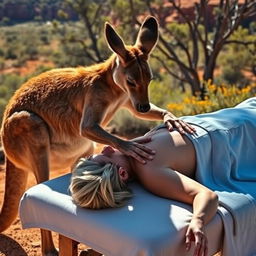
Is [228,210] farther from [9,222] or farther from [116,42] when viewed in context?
[9,222]

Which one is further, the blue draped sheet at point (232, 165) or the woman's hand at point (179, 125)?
the woman's hand at point (179, 125)

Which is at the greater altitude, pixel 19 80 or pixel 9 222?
pixel 9 222

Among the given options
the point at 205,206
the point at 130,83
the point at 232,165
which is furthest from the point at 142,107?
the point at 205,206

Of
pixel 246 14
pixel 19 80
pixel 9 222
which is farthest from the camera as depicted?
pixel 19 80

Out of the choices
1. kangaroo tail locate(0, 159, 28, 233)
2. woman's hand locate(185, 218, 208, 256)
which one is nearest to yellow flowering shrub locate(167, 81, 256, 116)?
kangaroo tail locate(0, 159, 28, 233)

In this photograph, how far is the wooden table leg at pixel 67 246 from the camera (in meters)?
2.77

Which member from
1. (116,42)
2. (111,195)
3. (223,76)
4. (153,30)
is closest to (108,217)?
(111,195)

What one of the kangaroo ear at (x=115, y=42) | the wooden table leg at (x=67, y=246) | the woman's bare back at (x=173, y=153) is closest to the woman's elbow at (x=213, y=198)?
the woman's bare back at (x=173, y=153)

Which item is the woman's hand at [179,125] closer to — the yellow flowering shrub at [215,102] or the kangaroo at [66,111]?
the kangaroo at [66,111]

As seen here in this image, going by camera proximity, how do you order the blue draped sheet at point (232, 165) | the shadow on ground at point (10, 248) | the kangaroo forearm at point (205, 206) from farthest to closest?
the shadow on ground at point (10, 248) < the blue draped sheet at point (232, 165) < the kangaroo forearm at point (205, 206)

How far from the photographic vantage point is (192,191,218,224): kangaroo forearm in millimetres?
2455

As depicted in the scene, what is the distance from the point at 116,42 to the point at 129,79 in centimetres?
29

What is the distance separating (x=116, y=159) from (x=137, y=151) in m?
0.15

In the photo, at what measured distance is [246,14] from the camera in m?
10.7
